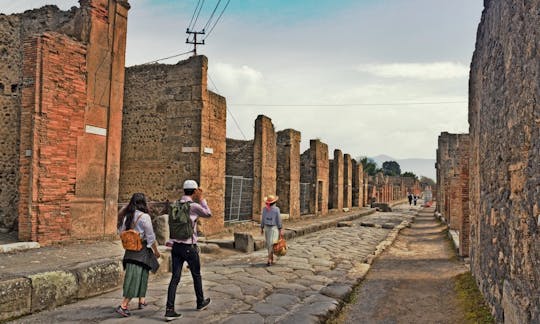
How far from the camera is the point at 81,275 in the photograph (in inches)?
222

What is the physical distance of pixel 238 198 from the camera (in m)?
15.2

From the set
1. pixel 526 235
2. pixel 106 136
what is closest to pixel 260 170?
pixel 106 136

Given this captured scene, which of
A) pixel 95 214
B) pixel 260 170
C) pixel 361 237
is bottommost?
pixel 361 237

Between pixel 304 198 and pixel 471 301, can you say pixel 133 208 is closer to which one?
pixel 471 301

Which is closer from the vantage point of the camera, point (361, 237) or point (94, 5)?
point (94, 5)

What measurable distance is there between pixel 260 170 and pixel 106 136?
712 cm

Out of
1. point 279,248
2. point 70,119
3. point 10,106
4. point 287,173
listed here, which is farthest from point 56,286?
point 287,173

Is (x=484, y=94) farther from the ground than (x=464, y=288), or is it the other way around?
(x=484, y=94)

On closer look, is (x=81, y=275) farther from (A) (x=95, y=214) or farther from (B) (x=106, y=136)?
(B) (x=106, y=136)

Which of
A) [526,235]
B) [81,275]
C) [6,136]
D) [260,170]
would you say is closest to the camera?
[526,235]

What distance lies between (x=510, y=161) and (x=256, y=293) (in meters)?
3.62

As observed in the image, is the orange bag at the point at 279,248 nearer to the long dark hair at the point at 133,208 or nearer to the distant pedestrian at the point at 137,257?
the distant pedestrian at the point at 137,257

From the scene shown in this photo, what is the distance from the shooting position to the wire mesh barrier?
22.2 metres

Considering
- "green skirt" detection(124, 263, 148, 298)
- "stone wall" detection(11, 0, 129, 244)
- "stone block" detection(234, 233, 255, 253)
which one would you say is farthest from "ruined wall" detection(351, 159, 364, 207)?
"green skirt" detection(124, 263, 148, 298)
